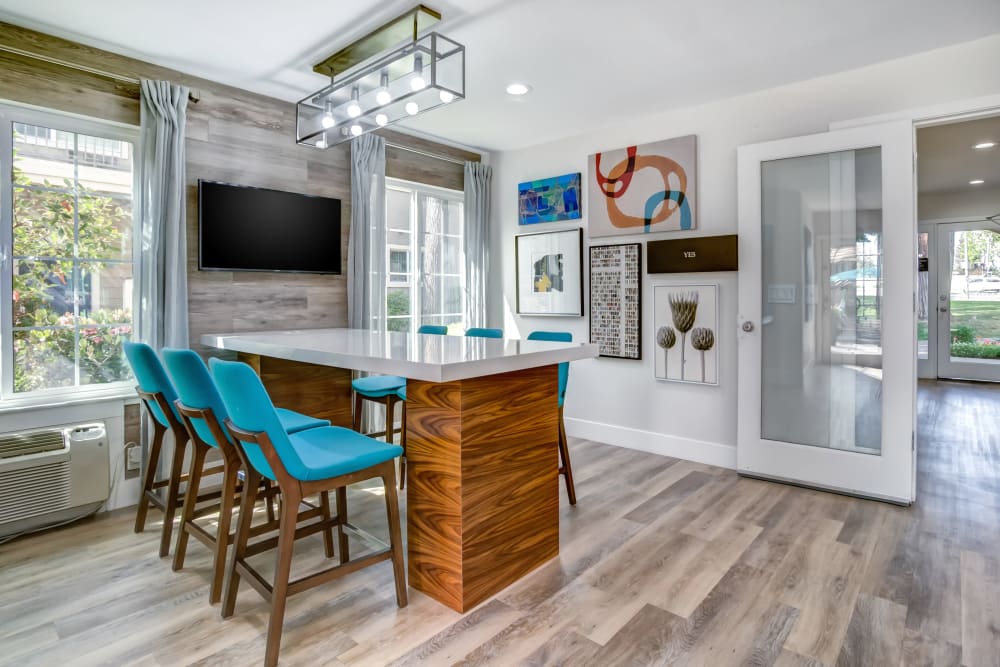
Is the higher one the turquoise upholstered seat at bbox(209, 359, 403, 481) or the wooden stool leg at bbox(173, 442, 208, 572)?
the turquoise upholstered seat at bbox(209, 359, 403, 481)

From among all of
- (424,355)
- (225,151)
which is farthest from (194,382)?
(225,151)

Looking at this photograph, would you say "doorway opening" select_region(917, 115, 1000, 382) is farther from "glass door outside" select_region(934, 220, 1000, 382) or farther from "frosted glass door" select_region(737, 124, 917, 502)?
"frosted glass door" select_region(737, 124, 917, 502)

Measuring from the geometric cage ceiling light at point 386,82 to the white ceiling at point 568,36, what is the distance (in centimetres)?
9

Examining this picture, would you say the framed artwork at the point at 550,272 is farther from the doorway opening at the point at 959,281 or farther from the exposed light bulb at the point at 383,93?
the doorway opening at the point at 959,281

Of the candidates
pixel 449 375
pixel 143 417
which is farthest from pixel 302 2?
pixel 143 417

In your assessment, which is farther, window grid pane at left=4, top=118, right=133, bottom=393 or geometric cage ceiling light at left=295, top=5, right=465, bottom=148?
window grid pane at left=4, top=118, right=133, bottom=393

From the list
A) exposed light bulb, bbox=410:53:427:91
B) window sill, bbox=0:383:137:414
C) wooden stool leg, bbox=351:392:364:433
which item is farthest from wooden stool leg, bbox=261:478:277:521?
exposed light bulb, bbox=410:53:427:91

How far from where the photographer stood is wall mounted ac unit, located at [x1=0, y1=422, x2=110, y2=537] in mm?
2662

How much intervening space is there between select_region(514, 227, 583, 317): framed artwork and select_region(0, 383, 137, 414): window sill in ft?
10.1

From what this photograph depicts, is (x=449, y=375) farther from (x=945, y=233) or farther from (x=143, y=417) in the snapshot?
(x=945, y=233)

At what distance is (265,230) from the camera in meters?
3.61

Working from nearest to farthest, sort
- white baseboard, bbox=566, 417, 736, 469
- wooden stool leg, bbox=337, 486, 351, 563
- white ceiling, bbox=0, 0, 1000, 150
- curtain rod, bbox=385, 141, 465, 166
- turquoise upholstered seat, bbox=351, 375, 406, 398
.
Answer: wooden stool leg, bbox=337, 486, 351, 563
white ceiling, bbox=0, 0, 1000, 150
turquoise upholstered seat, bbox=351, 375, 406, 398
white baseboard, bbox=566, 417, 736, 469
curtain rod, bbox=385, 141, 465, 166

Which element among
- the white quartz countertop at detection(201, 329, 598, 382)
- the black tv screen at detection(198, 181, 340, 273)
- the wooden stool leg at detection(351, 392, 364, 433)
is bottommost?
the wooden stool leg at detection(351, 392, 364, 433)

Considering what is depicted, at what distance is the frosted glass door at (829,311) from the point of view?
10.1ft
